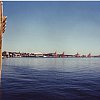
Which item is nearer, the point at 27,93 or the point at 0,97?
the point at 0,97

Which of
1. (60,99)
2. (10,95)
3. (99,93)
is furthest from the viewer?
(99,93)

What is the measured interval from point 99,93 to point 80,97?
3.13 m

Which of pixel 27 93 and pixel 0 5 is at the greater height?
pixel 0 5

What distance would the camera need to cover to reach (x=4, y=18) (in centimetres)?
2109

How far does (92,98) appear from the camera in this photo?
749 inches

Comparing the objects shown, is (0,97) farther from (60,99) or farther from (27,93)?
(60,99)

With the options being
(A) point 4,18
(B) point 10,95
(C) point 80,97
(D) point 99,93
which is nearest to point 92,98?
(C) point 80,97

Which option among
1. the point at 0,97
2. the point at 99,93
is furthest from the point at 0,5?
the point at 99,93

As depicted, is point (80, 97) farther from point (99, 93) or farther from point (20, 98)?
point (20, 98)

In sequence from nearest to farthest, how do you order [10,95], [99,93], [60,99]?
[60,99] < [10,95] < [99,93]

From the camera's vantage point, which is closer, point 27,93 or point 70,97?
point 70,97

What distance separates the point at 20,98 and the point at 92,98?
7043 mm

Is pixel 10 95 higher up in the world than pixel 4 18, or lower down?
lower down

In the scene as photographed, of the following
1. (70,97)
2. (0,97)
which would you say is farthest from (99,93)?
(0,97)
